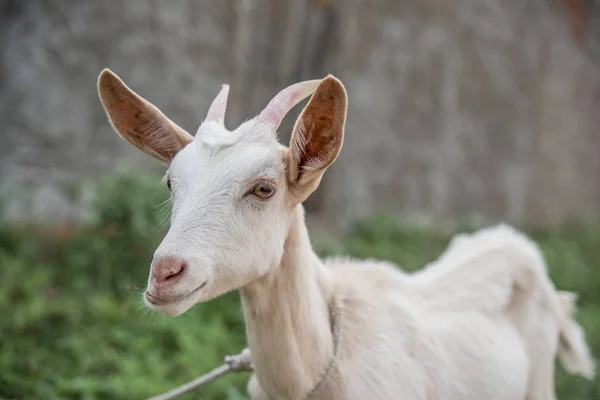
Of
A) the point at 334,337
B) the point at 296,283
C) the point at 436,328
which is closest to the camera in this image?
the point at 296,283

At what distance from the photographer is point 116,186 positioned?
223 inches

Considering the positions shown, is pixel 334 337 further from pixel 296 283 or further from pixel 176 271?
pixel 176 271

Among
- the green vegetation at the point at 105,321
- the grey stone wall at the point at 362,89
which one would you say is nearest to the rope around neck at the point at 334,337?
the green vegetation at the point at 105,321

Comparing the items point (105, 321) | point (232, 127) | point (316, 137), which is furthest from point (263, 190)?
point (232, 127)

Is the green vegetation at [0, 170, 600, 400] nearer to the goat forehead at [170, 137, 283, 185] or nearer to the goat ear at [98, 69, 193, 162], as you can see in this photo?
the goat ear at [98, 69, 193, 162]

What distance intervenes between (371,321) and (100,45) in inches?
198

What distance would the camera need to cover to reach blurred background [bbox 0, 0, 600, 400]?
4949 mm

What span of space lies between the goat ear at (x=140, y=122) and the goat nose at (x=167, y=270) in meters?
0.67

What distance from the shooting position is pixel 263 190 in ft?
7.22

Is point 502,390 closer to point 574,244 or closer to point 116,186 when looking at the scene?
point 116,186

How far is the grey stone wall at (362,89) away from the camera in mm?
6336

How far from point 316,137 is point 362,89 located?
22.5 feet

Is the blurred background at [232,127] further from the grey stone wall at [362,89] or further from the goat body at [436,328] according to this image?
the goat body at [436,328]

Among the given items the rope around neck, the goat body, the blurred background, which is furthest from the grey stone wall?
the rope around neck
